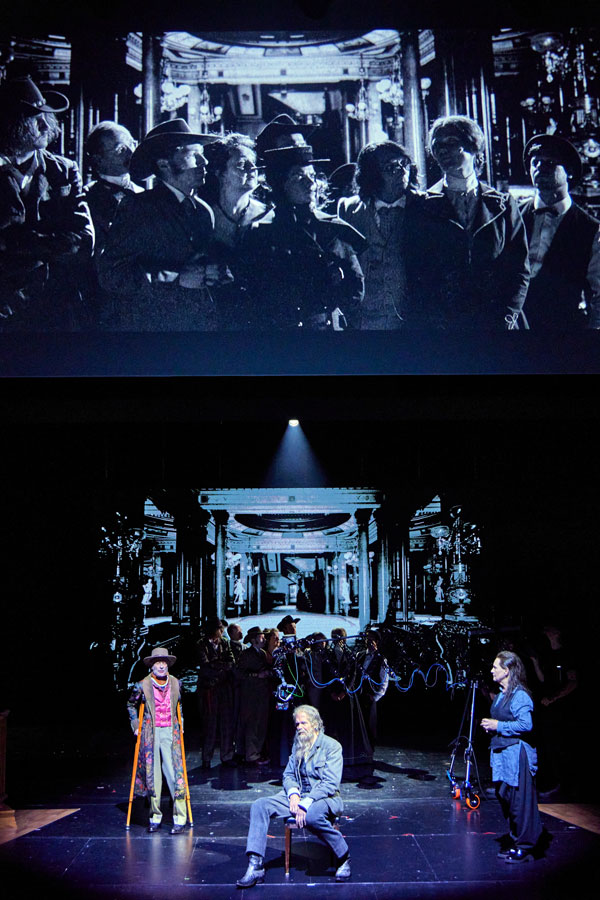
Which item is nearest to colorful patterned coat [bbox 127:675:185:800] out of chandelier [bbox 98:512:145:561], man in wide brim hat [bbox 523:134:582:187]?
chandelier [bbox 98:512:145:561]

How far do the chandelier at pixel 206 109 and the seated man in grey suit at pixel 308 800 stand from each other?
4347mm

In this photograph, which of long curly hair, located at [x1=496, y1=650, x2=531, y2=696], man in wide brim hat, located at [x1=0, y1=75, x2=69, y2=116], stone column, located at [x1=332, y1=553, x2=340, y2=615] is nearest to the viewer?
long curly hair, located at [x1=496, y1=650, x2=531, y2=696]

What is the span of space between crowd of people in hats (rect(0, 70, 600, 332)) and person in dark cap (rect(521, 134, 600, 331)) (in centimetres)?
1

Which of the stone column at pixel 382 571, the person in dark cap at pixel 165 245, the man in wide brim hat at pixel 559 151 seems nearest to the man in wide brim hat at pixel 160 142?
the person in dark cap at pixel 165 245

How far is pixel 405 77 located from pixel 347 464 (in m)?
4.08

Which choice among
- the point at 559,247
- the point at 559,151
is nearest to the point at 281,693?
the point at 559,247

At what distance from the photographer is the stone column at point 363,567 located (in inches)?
346

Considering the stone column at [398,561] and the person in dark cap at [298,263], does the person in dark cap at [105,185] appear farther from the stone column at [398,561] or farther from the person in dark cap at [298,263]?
the stone column at [398,561]

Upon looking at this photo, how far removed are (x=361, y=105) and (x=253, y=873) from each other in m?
5.36

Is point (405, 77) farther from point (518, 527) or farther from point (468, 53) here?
point (518, 527)

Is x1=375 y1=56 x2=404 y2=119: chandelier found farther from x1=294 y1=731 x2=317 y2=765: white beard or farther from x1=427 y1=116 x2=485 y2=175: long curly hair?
x1=294 y1=731 x2=317 y2=765: white beard

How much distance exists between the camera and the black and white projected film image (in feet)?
19.6

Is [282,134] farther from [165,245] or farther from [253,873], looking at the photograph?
[253,873]

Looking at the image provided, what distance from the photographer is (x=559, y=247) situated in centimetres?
600
